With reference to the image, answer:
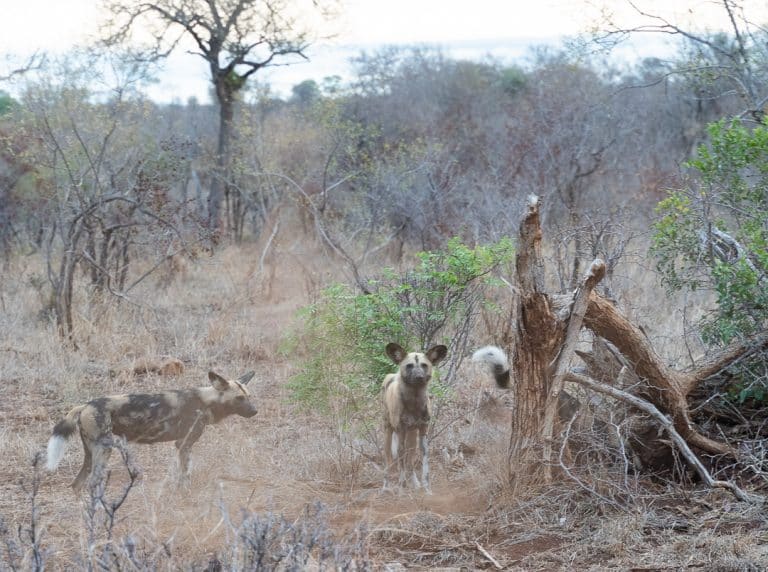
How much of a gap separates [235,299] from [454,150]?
7000 mm

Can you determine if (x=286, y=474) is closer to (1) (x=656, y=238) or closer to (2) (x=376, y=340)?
(2) (x=376, y=340)

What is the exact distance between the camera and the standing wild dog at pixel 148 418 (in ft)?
17.5

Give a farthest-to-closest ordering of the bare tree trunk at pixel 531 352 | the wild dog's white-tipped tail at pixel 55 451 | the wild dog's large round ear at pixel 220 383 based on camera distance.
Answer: the wild dog's large round ear at pixel 220 383
the wild dog's white-tipped tail at pixel 55 451
the bare tree trunk at pixel 531 352

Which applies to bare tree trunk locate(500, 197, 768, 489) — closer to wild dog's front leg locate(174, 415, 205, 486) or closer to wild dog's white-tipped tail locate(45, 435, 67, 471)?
wild dog's front leg locate(174, 415, 205, 486)

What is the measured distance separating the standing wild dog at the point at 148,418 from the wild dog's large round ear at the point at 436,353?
1.18 meters

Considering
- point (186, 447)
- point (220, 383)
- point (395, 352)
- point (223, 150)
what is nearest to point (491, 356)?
point (395, 352)

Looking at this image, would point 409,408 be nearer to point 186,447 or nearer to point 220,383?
point 220,383

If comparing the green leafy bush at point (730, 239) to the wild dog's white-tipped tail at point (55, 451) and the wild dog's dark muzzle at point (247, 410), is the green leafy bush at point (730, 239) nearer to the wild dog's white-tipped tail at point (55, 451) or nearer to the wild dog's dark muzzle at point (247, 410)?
the wild dog's dark muzzle at point (247, 410)

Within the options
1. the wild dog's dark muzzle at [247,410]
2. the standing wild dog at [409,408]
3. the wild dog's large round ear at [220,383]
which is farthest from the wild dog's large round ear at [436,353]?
the wild dog's large round ear at [220,383]

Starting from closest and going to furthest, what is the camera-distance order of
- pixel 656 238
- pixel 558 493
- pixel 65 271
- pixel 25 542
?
pixel 25 542
pixel 558 493
pixel 656 238
pixel 65 271

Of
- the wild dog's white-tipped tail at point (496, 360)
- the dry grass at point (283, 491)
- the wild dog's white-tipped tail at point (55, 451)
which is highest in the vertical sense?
the wild dog's white-tipped tail at point (496, 360)

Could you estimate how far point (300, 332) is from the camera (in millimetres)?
6250

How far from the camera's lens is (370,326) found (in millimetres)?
5898

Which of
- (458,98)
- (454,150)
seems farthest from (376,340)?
(458,98)
